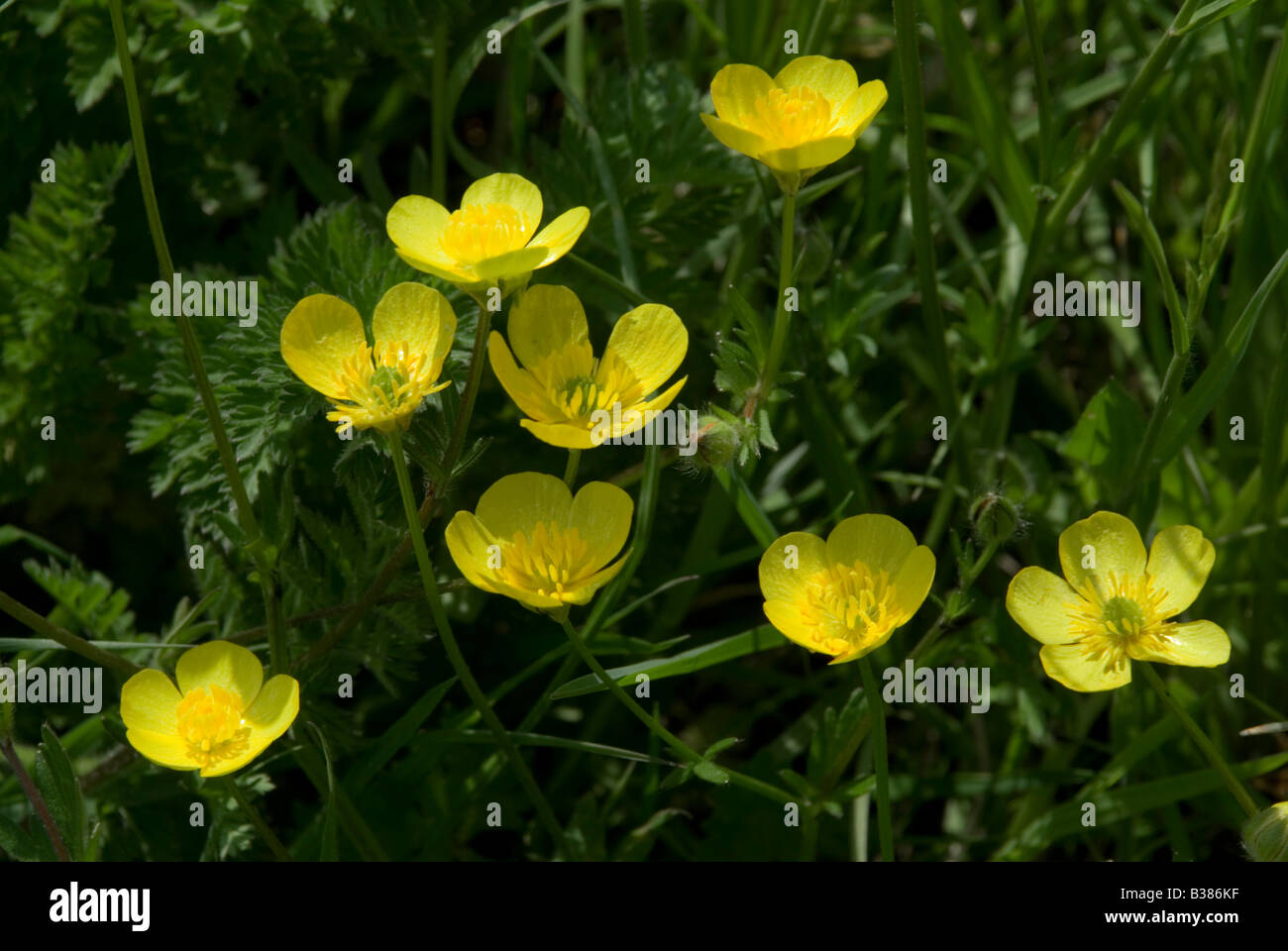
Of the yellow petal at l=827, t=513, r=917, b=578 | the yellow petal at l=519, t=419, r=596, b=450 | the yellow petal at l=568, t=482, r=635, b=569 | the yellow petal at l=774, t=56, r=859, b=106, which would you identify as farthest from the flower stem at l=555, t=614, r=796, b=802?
the yellow petal at l=774, t=56, r=859, b=106

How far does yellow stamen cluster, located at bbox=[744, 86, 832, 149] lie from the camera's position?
174 centimetres

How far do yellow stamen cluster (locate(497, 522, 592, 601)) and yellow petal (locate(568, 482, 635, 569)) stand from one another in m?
0.01

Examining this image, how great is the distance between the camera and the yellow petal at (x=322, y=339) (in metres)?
1.63

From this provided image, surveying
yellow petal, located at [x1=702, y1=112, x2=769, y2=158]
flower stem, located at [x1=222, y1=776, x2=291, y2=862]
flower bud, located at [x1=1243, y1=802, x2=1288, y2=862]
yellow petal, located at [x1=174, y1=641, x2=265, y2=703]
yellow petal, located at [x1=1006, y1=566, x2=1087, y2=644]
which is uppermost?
yellow petal, located at [x1=702, y1=112, x2=769, y2=158]

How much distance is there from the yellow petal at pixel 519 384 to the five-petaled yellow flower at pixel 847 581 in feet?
1.19

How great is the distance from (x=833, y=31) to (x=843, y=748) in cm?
149

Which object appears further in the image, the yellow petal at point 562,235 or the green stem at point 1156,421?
the green stem at point 1156,421

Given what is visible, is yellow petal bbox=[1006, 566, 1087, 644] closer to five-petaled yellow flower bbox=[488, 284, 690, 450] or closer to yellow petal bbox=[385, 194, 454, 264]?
five-petaled yellow flower bbox=[488, 284, 690, 450]

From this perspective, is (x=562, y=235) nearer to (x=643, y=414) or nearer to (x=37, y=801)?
(x=643, y=414)

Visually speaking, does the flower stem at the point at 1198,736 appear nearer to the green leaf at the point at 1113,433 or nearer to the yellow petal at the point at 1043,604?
the yellow petal at the point at 1043,604

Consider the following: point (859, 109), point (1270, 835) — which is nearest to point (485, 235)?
point (859, 109)

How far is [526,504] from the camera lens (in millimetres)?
1697

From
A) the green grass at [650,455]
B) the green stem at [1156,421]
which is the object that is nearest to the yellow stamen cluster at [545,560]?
the green grass at [650,455]

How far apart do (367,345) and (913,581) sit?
2.66 feet
